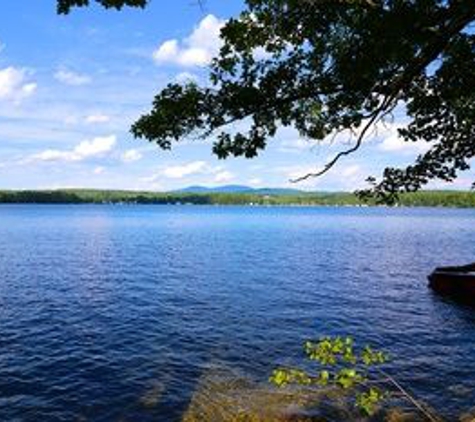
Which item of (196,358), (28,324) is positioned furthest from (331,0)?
(28,324)

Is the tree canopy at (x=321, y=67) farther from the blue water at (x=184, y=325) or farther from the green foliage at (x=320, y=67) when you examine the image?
the blue water at (x=184, y=325)

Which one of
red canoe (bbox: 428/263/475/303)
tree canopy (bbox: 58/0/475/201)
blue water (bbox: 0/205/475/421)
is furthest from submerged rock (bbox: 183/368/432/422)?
red canoe (bbox: 428/263/475/303)

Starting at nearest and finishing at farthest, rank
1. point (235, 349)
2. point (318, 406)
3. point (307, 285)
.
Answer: point (318, 406) → point (235, 349) → point (307, 285)

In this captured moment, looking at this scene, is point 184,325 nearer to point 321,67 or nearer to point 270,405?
point 270,405

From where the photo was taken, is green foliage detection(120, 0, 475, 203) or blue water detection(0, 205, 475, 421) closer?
green foliage detection(120, 0, 475, 203)

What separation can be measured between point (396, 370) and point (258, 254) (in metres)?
55.0

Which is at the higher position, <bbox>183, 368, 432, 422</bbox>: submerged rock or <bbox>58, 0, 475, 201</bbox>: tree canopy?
<bbox>58, 0, 475, 201</bbox>: tree canopy

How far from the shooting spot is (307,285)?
51.5 metres

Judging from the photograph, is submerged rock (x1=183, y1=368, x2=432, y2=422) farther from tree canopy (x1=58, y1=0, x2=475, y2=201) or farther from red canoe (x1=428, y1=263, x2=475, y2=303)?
red canoe (x1=428, y1=263, x2=475, y2=303)

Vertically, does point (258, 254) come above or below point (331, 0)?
below

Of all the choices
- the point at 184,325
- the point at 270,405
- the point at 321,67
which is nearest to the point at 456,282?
the point at 184,325

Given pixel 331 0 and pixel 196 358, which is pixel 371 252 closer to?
pixel 196 358

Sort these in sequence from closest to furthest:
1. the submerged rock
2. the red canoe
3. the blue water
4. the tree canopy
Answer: the tree canopy
the submerged rock
the blue water
the red canoe

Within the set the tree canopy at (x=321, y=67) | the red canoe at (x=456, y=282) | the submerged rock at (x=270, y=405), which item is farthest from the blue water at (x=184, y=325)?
the tree canopy at (x=321, y=67)
